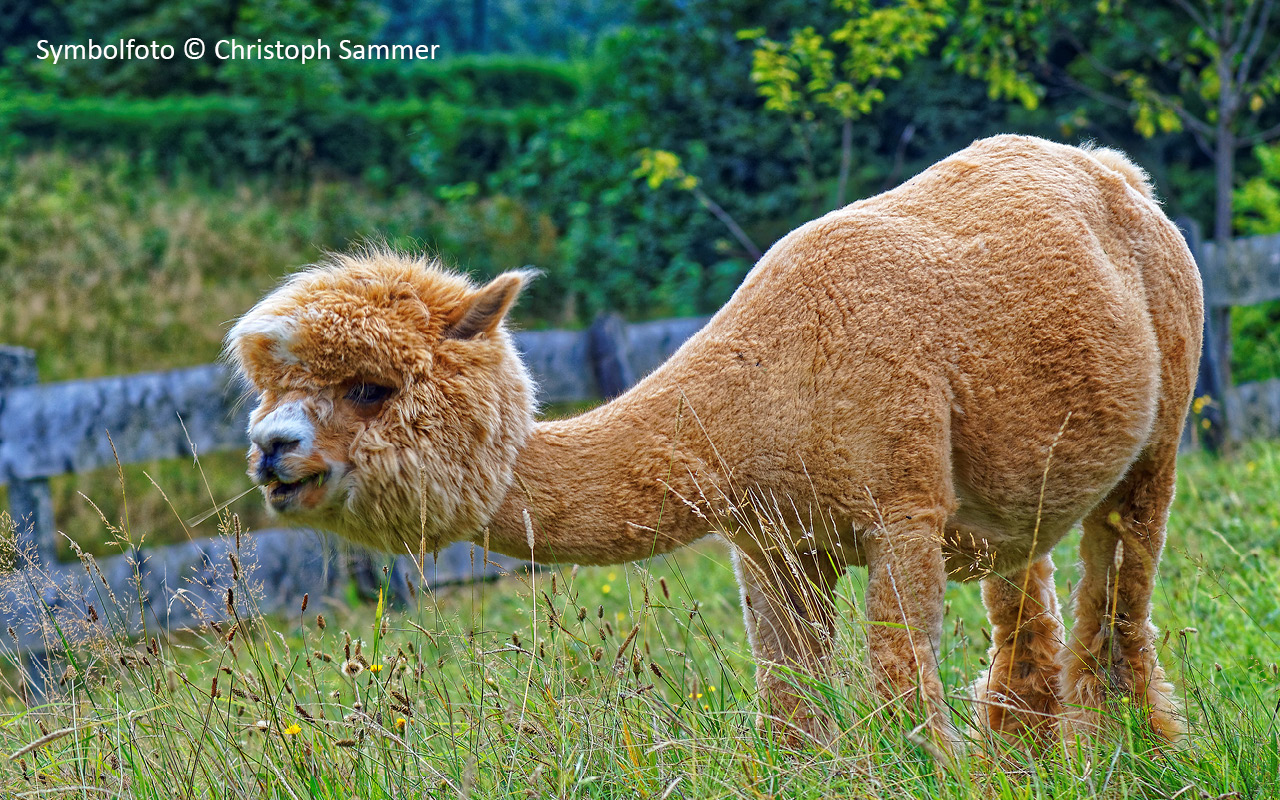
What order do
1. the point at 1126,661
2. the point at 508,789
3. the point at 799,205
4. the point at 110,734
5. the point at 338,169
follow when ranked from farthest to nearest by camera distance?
the point at 338,169 < the point at 799,205 < the point at 1126,661 < the point at 110,734 < the point at 508,789

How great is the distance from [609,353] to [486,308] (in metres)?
4.78

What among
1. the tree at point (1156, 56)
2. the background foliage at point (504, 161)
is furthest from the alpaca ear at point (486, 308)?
the tree at point (1156, 56)

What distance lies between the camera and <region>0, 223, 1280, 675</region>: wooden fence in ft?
18.9

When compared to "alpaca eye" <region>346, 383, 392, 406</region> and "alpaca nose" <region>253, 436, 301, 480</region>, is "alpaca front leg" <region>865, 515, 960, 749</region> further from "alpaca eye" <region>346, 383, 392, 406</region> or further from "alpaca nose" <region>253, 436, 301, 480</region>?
"alpaca nose" <region>253, 436, 301, 480</region>

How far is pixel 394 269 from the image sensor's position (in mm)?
2881

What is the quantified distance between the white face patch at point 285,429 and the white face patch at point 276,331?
0.16 m

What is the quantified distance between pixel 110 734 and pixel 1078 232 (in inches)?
127

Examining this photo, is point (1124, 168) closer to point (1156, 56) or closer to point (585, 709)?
point (585, 709)

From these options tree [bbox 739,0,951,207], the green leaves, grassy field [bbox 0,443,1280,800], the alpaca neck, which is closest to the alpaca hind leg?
grassy field [bbox 0,443,1280,800]

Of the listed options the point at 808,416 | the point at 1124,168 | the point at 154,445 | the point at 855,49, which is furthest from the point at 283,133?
the point at 808,416

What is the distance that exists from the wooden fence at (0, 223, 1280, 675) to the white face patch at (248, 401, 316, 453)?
6.10 ft

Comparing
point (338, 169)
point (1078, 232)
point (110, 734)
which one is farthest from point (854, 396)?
point (338, 169)

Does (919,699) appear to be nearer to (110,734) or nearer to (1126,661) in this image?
(1126,661)

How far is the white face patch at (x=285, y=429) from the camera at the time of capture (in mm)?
2549
